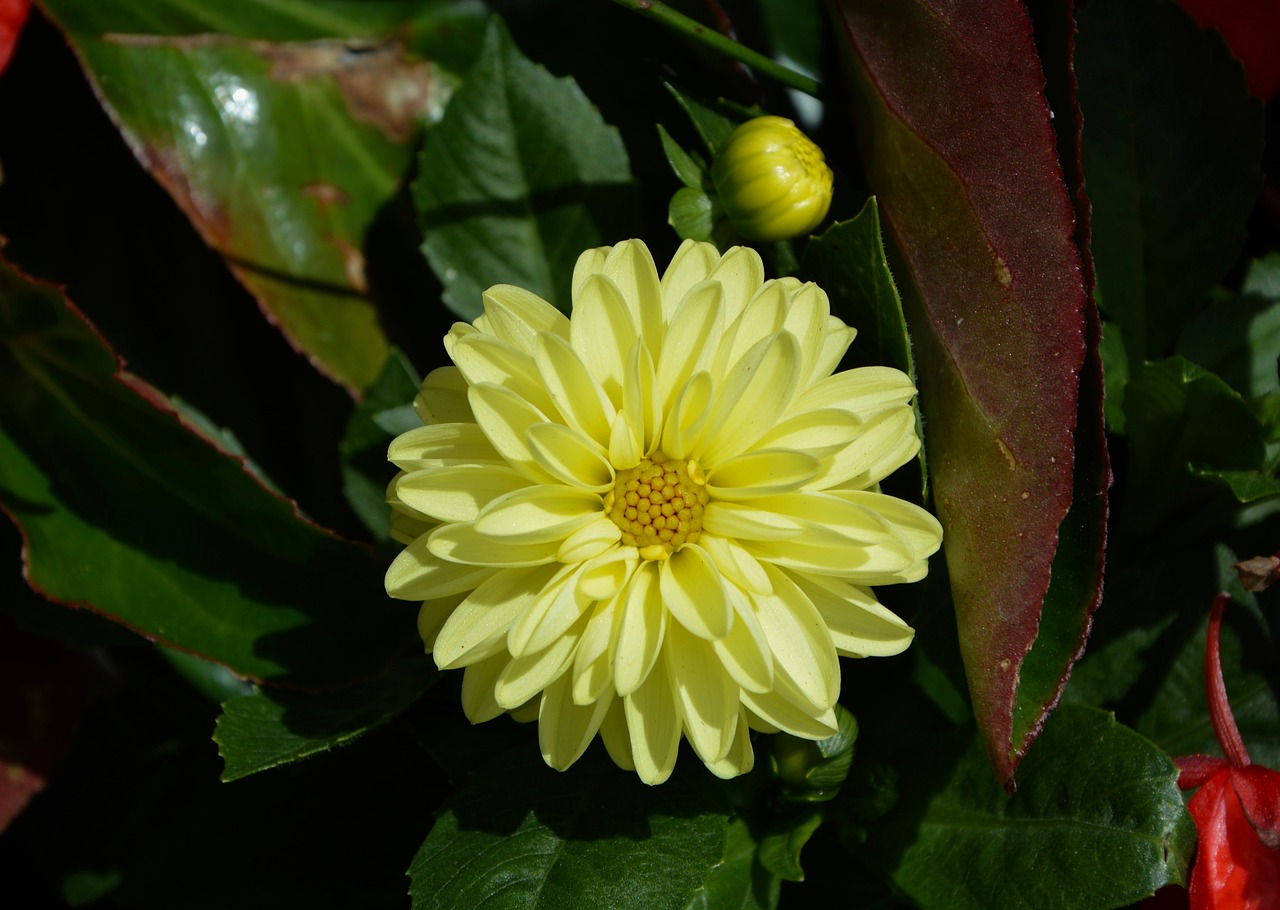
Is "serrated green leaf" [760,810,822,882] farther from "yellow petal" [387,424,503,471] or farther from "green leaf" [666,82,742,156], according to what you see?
"green leaf" [666,82,742,156]

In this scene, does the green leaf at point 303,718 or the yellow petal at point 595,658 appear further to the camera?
the green leaf at point 303,718

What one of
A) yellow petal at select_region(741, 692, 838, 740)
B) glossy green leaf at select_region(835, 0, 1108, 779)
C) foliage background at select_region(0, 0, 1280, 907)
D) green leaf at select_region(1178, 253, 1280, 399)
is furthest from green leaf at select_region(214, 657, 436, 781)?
green leaf at select_region(1178, 253, 1280, 399)

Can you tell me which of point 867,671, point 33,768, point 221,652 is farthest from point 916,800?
point 33,768

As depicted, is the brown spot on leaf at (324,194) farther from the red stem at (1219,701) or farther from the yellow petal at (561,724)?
the red stem at (1219,701)

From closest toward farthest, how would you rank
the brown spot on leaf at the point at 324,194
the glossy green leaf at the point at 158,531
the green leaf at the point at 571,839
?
the green leaf at the point at 571,839
the glossy green leaf at the point at 158,531
the brown spot on leaf at the point at 324,194

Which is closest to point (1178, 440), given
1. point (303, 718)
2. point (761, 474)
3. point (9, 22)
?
point (761, 474)

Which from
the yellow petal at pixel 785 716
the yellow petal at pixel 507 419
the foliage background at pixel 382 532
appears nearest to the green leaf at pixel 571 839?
the foliage background at pixel 382 532

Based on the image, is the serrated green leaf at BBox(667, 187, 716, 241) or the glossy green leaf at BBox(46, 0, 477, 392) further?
the glossy green leaf at BBox(46, 0, 477, 392)
